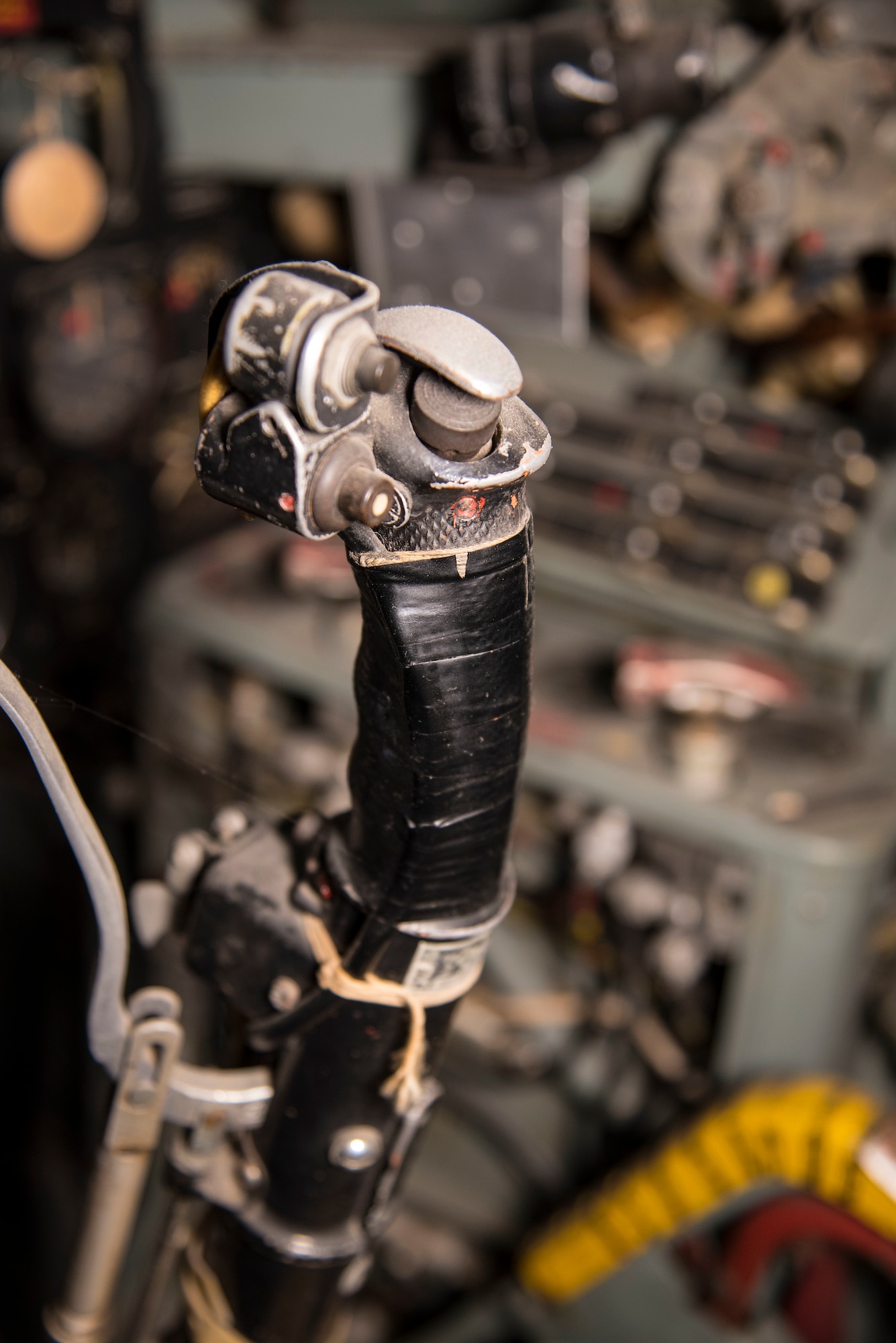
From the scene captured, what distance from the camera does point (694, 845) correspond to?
65.7 inches

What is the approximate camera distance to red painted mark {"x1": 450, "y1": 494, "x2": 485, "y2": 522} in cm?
54

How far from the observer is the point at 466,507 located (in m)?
0.54

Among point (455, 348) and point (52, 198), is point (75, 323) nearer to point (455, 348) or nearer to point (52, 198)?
point (52, 198)

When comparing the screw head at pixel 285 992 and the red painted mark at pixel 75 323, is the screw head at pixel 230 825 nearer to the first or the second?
the screw head at pixel 285 992

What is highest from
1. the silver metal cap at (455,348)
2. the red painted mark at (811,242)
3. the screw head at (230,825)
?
the silver metal cap at (455,348)

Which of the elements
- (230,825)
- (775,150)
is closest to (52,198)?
(775,150)

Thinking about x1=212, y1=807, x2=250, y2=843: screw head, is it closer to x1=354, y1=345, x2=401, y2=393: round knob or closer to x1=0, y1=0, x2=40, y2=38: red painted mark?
x1=354, y1=345, x2=401, y2=393: round knob

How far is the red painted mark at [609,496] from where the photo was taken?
2.06 meters

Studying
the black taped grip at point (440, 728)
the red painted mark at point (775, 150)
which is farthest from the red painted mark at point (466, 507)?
the red painted mark at point (775, 150)

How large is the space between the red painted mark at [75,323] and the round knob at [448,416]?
72.7 inches

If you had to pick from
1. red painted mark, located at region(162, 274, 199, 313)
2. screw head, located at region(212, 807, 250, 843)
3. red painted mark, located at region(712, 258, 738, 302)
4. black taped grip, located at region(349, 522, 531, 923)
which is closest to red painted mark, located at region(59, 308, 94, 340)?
red painted mark, located at region(162, 274, 199, 313)

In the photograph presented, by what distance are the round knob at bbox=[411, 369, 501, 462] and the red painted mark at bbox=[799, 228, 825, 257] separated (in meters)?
1.44

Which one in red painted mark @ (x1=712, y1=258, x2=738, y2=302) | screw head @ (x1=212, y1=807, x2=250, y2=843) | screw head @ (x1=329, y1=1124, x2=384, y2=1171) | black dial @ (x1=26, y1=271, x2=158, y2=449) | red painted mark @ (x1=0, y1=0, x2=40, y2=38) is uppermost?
red painted mark @ (x1=0, y1=0, x2=40, y2=38)

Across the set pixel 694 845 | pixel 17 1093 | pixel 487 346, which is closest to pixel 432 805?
pixel 487 346
